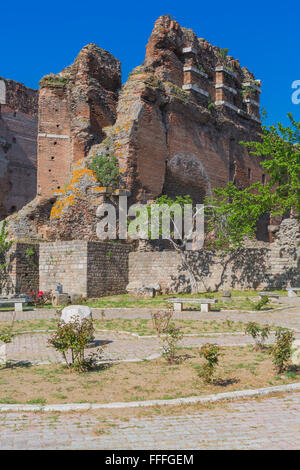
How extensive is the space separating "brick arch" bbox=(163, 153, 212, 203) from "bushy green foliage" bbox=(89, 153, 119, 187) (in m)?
4.73

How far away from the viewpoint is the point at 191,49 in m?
31.5

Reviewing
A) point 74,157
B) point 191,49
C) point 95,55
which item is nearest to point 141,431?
point 74,157

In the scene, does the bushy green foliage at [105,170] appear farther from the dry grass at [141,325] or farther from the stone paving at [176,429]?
the stone paving at [176,429]

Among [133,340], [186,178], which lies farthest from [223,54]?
[133,340]

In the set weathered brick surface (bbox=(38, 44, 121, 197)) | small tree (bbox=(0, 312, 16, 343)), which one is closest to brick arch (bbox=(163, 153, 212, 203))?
weathered brick surface (bbox=(38, 44, 121, 197))

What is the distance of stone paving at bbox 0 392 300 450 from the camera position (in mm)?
4585

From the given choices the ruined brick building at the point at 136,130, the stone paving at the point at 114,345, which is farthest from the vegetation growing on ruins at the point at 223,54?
the stone paving at the point at 114,345

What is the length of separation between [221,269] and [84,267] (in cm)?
612

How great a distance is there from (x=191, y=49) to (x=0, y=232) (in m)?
17.1

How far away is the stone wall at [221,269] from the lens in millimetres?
21125

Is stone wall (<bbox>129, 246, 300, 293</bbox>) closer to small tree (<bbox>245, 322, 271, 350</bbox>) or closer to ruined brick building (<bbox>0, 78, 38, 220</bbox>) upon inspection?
small tree (<bbox>245, 322, 271, 350</bbox>)

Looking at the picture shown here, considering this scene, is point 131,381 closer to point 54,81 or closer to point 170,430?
point 170,430

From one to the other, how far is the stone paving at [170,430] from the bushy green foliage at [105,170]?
1904 centimetres

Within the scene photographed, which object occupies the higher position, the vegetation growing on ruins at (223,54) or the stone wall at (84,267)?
the vegetation growing on ruins at (223,54)
